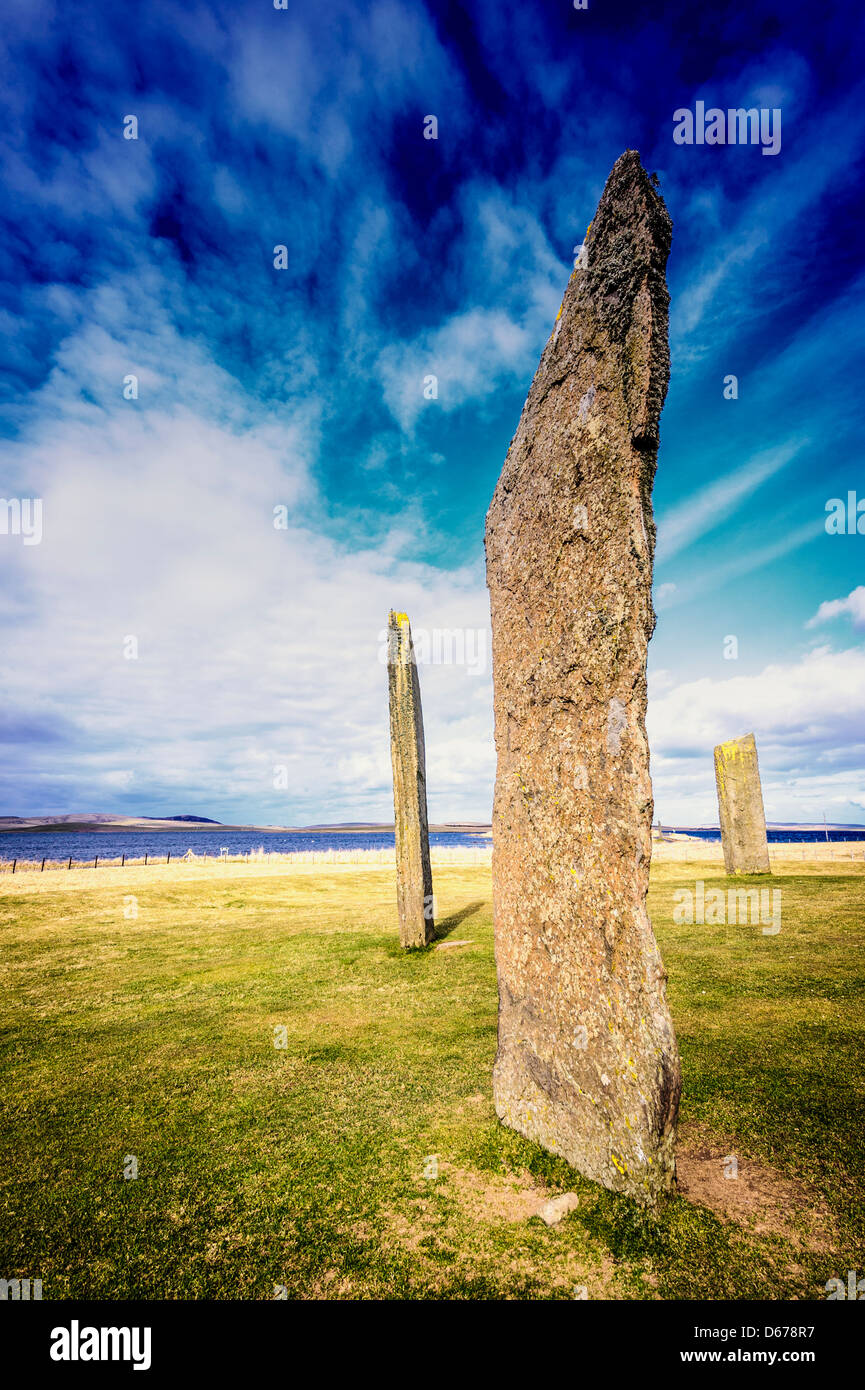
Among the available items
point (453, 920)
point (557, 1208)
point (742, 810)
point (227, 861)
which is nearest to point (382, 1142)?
point (557, 1208)

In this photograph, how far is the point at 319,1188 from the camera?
3508 millimetres

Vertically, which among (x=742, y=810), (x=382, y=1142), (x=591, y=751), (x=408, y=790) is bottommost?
A: (x=382, y=1142)

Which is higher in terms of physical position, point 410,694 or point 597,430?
point 597,430

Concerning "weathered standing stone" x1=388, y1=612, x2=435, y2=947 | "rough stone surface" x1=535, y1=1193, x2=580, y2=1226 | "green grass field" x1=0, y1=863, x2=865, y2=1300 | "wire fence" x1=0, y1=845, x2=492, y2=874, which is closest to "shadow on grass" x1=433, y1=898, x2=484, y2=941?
"weathered standing stone" x1=388, y1=612, x2=435, y2=947

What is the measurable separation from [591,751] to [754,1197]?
251 centimetres

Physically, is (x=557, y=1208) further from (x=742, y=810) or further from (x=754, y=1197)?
(x=742, y=810)

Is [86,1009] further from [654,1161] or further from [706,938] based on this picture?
[706,938]

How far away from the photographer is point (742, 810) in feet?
47.3

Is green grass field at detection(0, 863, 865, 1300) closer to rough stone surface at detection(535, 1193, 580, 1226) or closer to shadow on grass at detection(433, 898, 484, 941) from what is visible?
rough stone surface at detection(535, 1193, 580, 1226)

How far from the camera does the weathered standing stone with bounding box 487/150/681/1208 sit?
11.1 feet

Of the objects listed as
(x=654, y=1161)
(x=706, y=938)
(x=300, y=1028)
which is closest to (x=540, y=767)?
(x=654, y=1161)

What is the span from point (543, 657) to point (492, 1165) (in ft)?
10.7

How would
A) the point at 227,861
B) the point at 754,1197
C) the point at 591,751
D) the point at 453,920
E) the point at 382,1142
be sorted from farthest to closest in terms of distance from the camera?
1. the point at 227,861
2. the point at 453,920
3. the point at 382,1142
4. the point at 591,751
5. the point at 754,1197

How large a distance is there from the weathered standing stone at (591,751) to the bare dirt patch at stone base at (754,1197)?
315 millimetres
